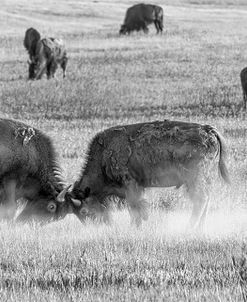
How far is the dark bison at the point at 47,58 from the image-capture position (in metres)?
28.8

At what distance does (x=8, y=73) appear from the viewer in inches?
1151

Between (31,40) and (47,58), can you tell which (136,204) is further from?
(31,40)

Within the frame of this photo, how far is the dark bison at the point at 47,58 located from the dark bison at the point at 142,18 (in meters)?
15.1

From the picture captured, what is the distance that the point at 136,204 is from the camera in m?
9.40

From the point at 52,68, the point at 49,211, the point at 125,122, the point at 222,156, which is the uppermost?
the point at 222,156

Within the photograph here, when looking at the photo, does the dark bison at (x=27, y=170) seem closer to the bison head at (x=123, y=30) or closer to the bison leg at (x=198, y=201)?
the bison leg at (x=198, y=201)

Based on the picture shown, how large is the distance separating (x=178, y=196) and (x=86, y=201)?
168 cm

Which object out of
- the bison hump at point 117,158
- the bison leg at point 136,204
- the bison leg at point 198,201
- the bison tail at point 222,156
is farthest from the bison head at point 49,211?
the bison tail at point 222,156

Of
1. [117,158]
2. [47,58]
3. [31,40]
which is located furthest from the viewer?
[31,40]

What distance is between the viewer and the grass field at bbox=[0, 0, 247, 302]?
6172mm

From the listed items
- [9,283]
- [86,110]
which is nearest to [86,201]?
[9,283]

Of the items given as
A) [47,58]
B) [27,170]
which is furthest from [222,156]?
[47,58]

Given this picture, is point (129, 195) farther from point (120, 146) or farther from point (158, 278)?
point (158, 278)

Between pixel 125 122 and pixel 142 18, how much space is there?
3069 cm
